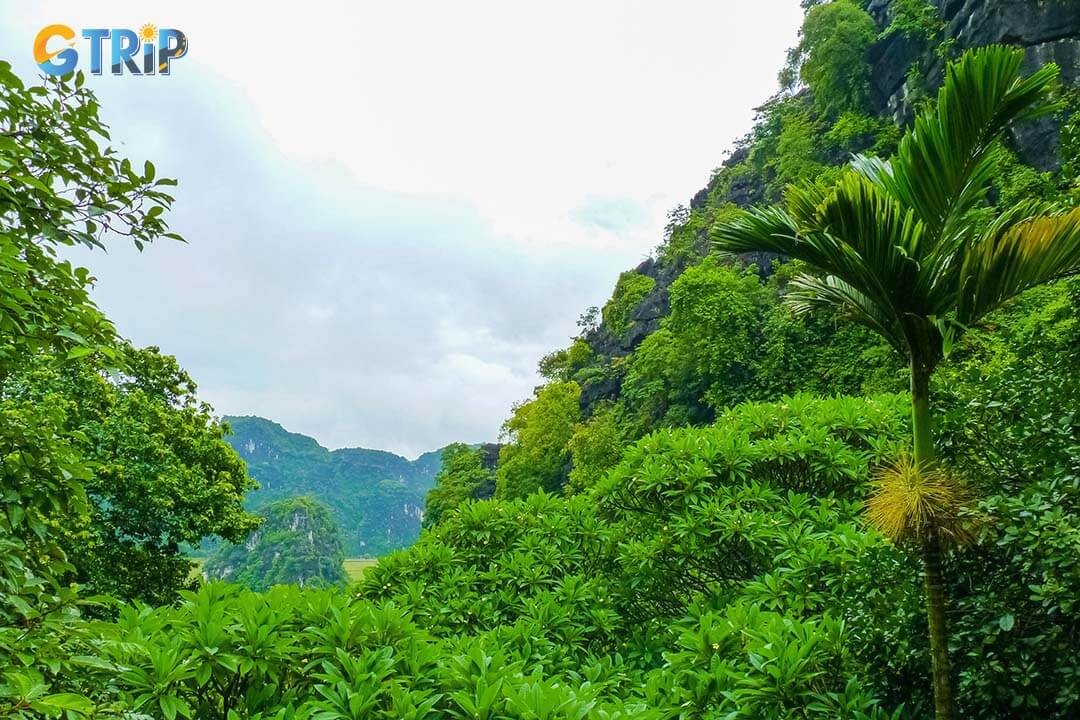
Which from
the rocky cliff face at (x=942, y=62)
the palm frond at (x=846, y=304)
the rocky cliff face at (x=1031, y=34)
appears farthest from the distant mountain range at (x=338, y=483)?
the palm frond at (x=846, y=304)

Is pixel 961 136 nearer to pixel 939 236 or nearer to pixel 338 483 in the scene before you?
pixel 939 236

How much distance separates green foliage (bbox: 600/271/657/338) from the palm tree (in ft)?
115

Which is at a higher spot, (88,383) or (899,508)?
(88,383)

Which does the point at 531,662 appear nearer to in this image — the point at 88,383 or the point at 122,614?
the point at 122,614

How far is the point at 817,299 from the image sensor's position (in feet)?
12.0

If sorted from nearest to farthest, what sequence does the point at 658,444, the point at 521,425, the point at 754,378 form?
the point at 658,444, the point at 754,378, the point at 521,425

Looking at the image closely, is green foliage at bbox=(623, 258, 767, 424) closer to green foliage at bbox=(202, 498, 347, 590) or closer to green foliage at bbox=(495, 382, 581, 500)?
green foliage at bbox=(495, 382, 581, 500)

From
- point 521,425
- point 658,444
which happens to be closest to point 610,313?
point 521,425

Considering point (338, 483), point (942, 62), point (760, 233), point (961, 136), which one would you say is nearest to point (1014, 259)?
point (961, 136)

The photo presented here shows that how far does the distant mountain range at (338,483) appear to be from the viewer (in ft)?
415

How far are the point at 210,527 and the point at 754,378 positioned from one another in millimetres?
17433

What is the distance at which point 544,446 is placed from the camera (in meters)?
33.0

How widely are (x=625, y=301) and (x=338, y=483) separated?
393ft

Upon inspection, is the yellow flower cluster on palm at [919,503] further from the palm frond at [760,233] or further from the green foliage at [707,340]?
the green foliage at [707,340]
